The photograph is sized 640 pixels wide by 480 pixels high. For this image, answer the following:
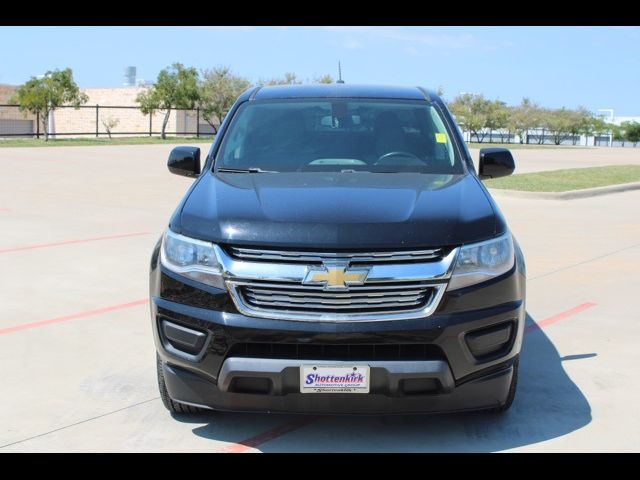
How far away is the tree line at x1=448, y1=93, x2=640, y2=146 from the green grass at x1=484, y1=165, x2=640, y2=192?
3453 cm

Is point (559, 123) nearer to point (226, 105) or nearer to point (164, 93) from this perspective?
point (226, 105)

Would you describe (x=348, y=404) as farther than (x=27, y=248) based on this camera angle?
No

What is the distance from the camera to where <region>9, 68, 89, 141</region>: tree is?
3591cm

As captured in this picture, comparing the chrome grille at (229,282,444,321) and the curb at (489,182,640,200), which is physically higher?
the chrome grille at (229,282,444,321)

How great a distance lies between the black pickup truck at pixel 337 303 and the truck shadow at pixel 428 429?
294mm

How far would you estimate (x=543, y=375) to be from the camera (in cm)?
551

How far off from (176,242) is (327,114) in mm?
1866

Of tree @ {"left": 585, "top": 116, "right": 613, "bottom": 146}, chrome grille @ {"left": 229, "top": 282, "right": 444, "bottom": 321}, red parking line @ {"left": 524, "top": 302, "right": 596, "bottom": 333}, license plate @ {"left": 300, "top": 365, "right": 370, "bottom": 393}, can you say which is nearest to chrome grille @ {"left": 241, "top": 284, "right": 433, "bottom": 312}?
chrome grille @ {"left": 229, "top": 282, "right": 444, "bottom": 321}

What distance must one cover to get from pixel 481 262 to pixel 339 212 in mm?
695

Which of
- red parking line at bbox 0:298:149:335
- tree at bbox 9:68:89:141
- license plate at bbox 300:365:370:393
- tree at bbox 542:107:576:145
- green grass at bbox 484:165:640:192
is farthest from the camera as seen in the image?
tree at bbox 542:107:576:145

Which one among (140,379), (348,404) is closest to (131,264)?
(140,379)

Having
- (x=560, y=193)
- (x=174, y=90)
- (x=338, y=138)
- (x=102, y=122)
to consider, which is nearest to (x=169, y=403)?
(x=338, y=138)

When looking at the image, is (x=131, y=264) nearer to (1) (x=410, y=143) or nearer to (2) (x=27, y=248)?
(2) (x=27, y=248)

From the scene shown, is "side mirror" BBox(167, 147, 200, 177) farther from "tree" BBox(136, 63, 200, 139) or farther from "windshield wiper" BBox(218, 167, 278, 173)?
"tree" BBox(136, 63, 200, 139)
